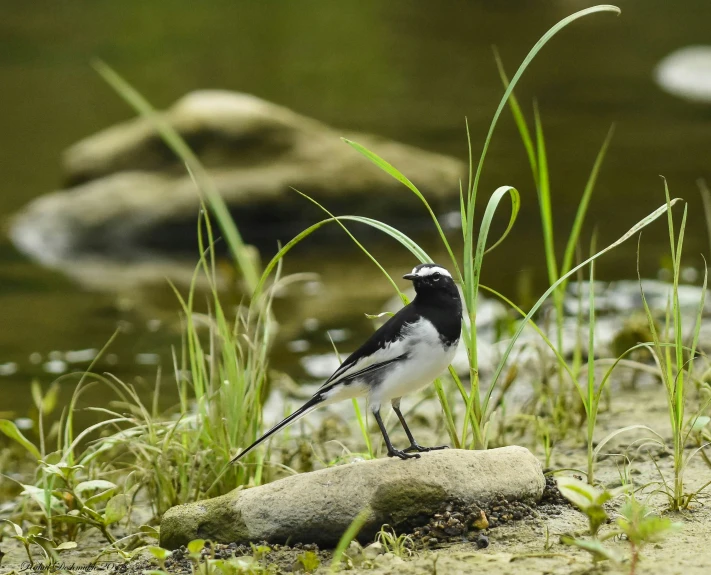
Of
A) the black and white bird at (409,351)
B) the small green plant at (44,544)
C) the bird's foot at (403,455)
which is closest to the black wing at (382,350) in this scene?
→ the black and white bird at (409,351)

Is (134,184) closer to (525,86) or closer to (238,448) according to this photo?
(238,448)

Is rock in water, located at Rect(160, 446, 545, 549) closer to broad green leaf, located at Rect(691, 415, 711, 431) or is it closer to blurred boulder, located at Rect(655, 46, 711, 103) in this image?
broad green leaf, located at Rect(691, 415, 711, 431)

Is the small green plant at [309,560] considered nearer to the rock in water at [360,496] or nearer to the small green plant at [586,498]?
the rock in water at [360,496]

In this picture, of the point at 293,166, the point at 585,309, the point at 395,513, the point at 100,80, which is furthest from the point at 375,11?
the point at 395,513

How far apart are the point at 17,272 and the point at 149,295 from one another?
152 cm

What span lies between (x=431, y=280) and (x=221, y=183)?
817 cm

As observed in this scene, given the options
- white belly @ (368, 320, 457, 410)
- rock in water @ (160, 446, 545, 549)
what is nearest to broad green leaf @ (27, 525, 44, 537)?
rock in water @ (160, 446, 545, 549)

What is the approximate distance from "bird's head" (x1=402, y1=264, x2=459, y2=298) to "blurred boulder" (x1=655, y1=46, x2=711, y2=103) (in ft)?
48.9

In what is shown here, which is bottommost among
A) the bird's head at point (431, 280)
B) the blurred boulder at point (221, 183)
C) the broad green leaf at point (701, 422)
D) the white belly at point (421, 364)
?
the blurred boulder at point (221, 183)

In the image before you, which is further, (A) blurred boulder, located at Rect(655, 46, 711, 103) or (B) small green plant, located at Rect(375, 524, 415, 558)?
(A) blurred boulder, located at Rect(655, 46, 711, 103)

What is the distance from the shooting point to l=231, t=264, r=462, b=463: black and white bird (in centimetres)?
362

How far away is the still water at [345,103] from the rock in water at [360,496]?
354cm

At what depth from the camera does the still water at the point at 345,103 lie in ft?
28.8

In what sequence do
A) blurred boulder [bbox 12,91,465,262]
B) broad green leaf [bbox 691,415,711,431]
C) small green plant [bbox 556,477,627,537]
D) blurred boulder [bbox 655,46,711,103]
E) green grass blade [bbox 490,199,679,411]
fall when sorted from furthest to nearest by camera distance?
1. blurred boulder [bbox 655,46,711,103]
2. blurred boulder [bbox 12,91,465,262]
3. broad green leaf [bbox 691,415,711,431]
4. green grass blade [bbox 490,199,679,411]
5. small green plant [bbox 556,477,627,537]
